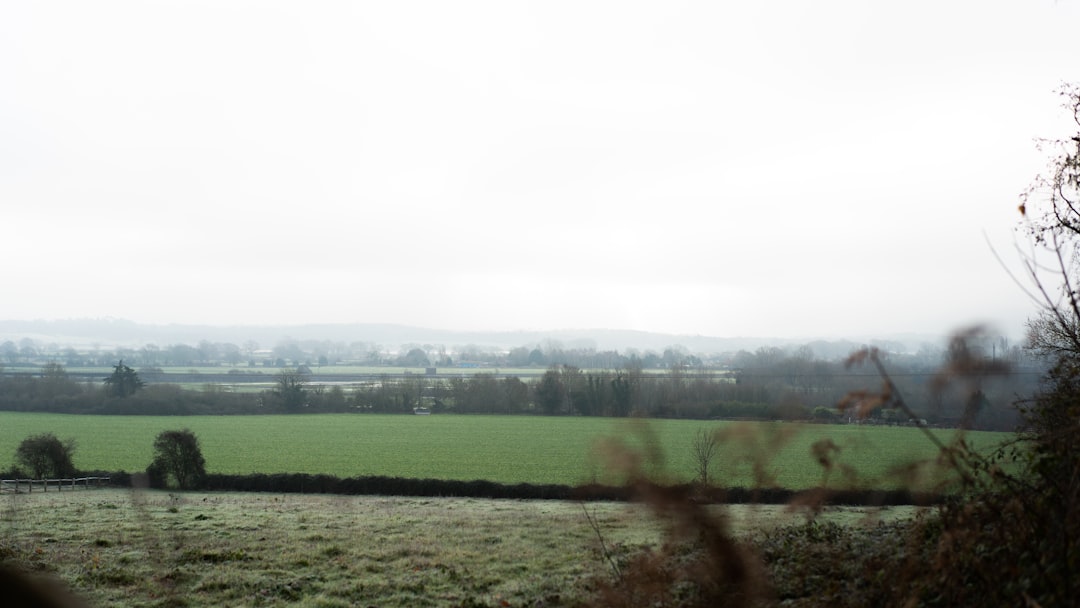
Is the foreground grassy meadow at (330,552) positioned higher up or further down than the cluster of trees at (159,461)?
higher up

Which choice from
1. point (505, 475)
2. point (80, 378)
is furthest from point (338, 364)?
point (505, 475)

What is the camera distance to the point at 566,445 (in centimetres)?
5053

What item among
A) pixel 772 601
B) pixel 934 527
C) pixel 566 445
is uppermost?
pixel 934 527

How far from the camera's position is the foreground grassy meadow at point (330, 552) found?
11070 millimetres

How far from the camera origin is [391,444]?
5228 cm

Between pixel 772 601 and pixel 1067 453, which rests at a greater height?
pixel 1067 453

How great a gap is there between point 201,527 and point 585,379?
56506 mm

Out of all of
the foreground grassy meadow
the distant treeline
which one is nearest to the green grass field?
the distant treeline

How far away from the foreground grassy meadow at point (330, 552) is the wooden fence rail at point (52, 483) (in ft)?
38.4

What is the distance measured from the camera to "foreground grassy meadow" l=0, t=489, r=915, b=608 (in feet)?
36.3

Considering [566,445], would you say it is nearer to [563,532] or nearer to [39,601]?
[563,532]

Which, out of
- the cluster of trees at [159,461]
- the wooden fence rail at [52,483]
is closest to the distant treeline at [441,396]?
the cluster of trees at [159,461]

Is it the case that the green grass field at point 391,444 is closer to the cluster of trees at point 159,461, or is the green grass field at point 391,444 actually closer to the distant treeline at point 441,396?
the cluster of trees at point 159,461

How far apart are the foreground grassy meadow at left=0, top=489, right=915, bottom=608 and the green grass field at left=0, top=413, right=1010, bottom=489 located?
21.8 ft
